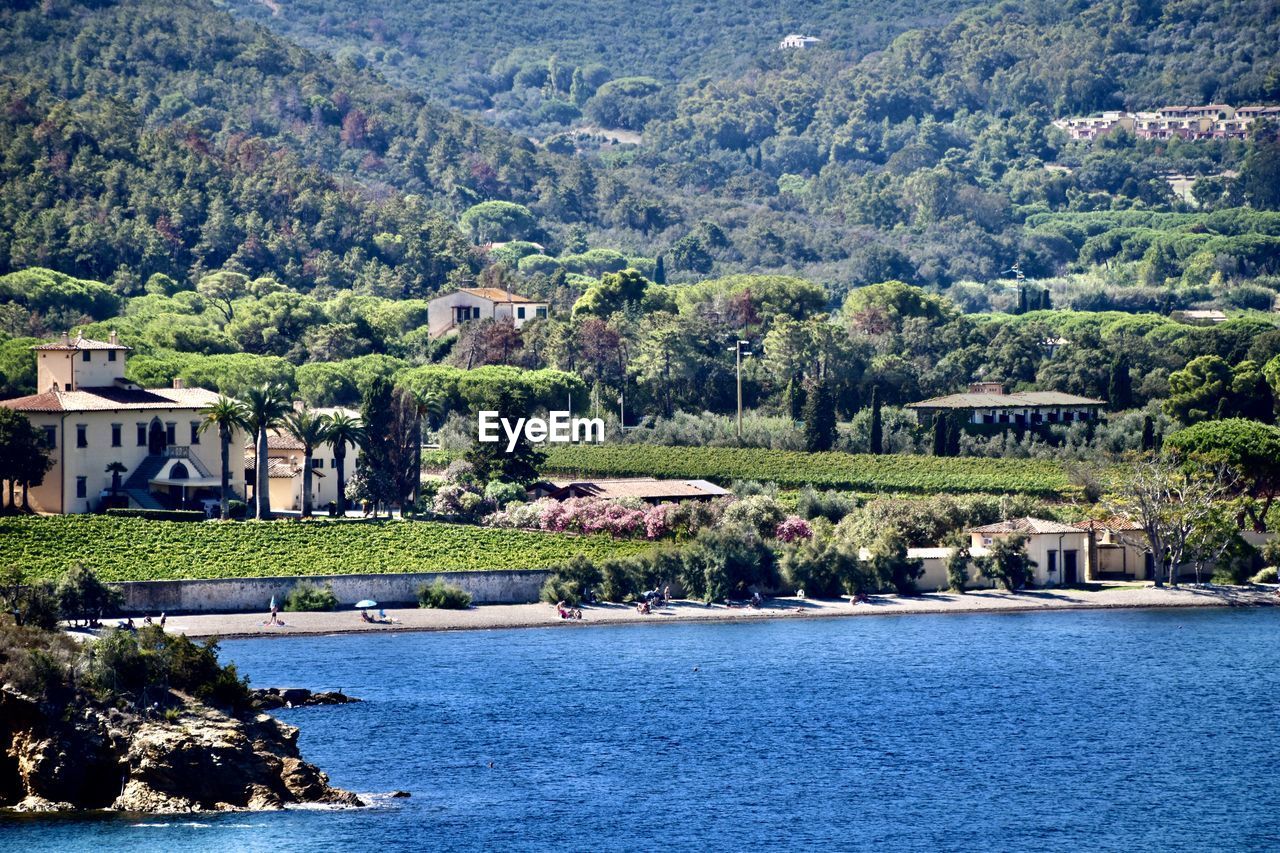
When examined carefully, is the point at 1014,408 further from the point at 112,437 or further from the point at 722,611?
the point at 112,437

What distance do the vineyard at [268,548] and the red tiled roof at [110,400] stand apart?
19.5ft

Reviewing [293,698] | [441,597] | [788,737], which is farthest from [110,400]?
[788,737]

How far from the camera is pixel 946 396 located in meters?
143

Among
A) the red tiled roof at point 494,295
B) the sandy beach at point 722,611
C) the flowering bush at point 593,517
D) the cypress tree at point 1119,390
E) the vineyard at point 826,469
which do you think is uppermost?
the red tiled roof at point 494,295

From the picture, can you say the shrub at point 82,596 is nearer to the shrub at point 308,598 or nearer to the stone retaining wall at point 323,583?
the stone retaining wall at point 323,583

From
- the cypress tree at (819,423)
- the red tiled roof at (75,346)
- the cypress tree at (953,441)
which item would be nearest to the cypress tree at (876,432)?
the cypress tree at (819,423)

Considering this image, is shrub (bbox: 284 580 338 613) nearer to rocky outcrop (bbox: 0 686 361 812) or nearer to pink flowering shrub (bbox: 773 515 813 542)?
pink flowering shrub (bbox: 773 515 813 542)

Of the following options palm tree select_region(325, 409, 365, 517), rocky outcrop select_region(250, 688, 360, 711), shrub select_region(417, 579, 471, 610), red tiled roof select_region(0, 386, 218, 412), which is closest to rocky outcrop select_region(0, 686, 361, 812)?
rocky outcrop select_region(250, 688, 360, 711)

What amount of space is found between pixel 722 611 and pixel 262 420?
2158cm

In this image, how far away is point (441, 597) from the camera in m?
91.4

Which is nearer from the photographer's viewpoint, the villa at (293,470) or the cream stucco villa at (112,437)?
the cream stucco villa at (112,437)

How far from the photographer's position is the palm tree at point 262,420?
100188 millimetres

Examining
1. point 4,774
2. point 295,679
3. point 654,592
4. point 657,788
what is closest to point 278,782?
point 4,774

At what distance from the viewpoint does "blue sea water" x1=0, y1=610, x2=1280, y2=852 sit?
185 feet
